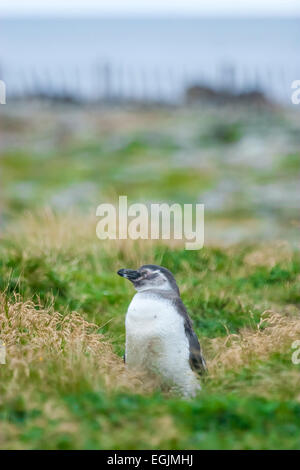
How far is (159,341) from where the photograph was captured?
6.93 metres

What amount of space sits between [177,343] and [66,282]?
284cm

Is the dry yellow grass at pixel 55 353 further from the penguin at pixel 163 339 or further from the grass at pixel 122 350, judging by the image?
the penguin at pixel 163 339

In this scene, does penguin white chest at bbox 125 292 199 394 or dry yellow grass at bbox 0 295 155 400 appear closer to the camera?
dry yellow grass at bbox 0 295 155 400

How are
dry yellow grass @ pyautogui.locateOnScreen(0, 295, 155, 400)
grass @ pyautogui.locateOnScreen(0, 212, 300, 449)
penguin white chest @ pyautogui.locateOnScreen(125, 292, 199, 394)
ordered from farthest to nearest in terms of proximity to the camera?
1. penguin white chest @ pyautogui.locateOnScreen(125, 292, 199, 394)
2. dry yellow grass @ pyautogui.locateOnScreen(0, 295, 155, 400)
3. grass @ pyautogui.locateOnScreen(0, 212, 300, 449)

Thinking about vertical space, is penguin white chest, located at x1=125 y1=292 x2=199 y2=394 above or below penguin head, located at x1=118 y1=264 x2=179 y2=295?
below

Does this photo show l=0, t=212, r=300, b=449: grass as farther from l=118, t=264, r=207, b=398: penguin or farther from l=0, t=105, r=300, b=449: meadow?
l=118, t=264, r=207, b=398: penguin

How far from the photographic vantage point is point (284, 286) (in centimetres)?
1065

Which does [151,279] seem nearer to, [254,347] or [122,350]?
[254,347]

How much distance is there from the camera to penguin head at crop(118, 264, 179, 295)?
23.7 ft

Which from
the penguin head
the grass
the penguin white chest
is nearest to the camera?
the grass

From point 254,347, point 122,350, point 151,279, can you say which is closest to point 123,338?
point 122,350

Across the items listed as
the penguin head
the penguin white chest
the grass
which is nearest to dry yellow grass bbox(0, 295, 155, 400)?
the grass
